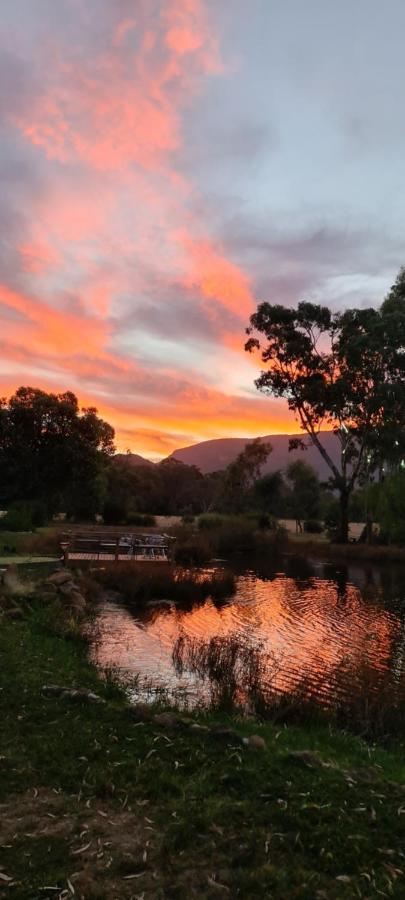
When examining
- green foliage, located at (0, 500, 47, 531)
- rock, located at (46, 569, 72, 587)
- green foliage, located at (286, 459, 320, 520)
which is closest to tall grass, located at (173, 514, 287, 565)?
green foliage, located at (0, 500, 47, 531)

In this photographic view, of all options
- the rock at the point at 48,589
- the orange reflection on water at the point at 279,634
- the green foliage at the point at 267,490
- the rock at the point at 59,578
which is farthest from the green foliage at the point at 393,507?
the green foliage at the point at 267,490

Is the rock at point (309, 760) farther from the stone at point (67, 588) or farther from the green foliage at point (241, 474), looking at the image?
the green foliage at point (241, 474)

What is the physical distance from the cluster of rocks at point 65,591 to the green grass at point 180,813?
962 centimetres

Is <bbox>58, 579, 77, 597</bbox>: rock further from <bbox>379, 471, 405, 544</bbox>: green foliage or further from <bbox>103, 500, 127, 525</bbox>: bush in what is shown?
<bbox>103, 500, 127, 525</bbox>: bush

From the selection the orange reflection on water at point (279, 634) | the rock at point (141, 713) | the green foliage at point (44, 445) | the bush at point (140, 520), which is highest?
the green foliage at point (44, 445)

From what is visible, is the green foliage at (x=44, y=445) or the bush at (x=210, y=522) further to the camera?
the green foliage at (x=44, y=445)

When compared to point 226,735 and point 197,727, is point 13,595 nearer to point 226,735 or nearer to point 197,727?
point 197,727

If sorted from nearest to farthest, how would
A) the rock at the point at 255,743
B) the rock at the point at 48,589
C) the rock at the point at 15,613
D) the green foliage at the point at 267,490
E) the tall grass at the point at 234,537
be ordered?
the rock at the point at 255,743 → the rock at the point at 15,613 → the rock at the point at 48,589 → the tall grass at the point at 234,537 → the green foliage at the point at 267,490

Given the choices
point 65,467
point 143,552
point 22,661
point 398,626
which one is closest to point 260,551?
point 143,552

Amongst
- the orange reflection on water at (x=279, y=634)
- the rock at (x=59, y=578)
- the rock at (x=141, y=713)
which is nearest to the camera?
the rock at (x=141, y=713)

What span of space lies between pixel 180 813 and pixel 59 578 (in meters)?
15.5

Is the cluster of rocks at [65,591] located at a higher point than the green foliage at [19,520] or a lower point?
lower

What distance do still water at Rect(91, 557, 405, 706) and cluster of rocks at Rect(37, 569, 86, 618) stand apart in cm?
79

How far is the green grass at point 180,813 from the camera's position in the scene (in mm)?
4016
